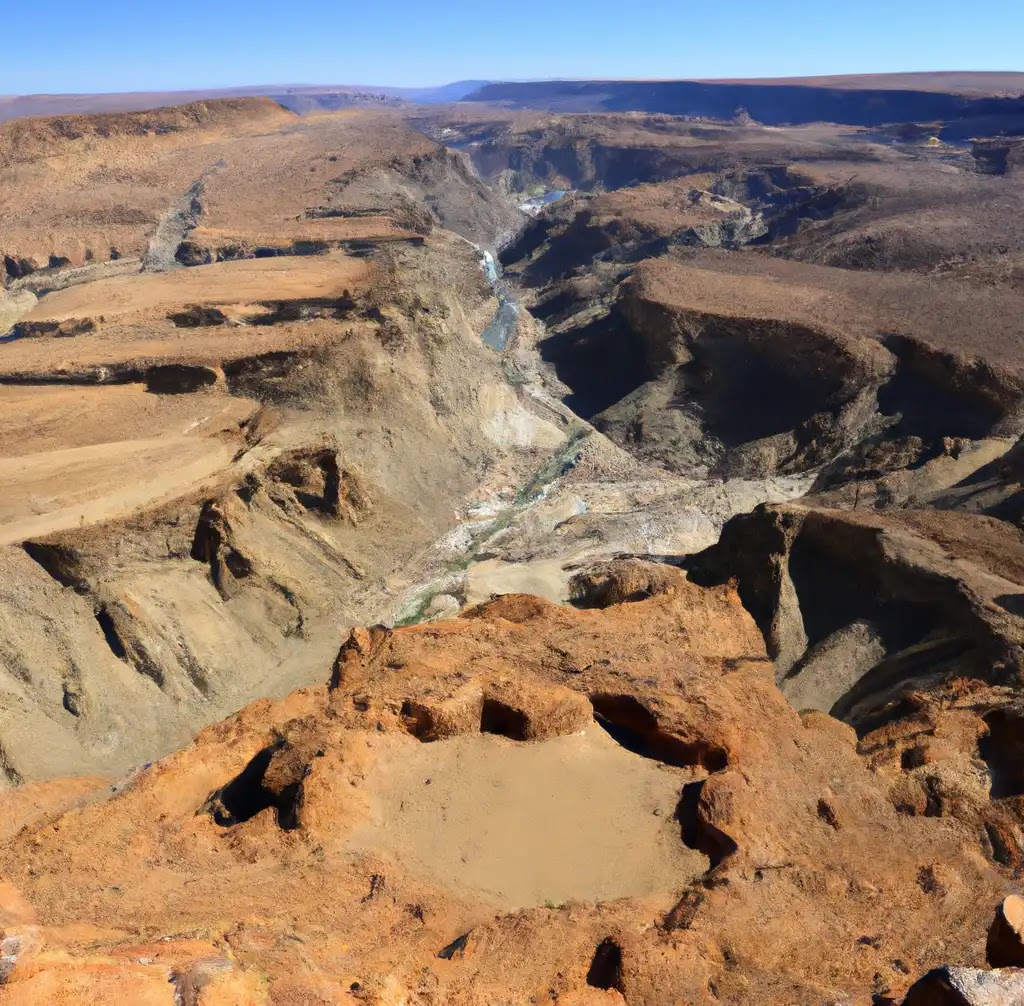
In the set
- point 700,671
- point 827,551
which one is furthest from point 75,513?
point 827,551

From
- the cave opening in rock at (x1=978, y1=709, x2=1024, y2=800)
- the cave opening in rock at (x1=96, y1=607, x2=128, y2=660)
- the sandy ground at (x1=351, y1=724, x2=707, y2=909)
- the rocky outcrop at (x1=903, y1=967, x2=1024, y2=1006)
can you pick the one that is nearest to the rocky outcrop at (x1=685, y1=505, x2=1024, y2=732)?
the cave opening in rock at (x1=978, y1=709, x2=1024, y2=800)

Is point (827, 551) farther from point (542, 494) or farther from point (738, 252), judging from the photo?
point (738, 252)

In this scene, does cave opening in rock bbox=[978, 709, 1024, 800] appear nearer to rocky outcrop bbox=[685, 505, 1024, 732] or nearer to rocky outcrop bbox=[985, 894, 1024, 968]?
rocky outcrop bbox=[685, 505, 1024, 732]

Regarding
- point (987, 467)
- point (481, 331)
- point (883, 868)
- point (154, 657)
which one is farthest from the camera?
point (481, 331)

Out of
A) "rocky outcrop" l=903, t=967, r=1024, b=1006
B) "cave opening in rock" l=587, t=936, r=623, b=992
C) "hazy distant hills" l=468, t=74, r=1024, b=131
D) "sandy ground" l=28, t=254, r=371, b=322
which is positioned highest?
"hazy distant hills" l=468, t=74, r=1024, b=131

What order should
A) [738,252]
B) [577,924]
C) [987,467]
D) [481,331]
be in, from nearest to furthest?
[577,924] < [987,467] < [481,331] < [738,252]

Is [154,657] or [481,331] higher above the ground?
[481,331]

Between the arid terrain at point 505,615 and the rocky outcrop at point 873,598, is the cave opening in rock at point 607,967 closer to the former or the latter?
the arid terrain at point 505,615
